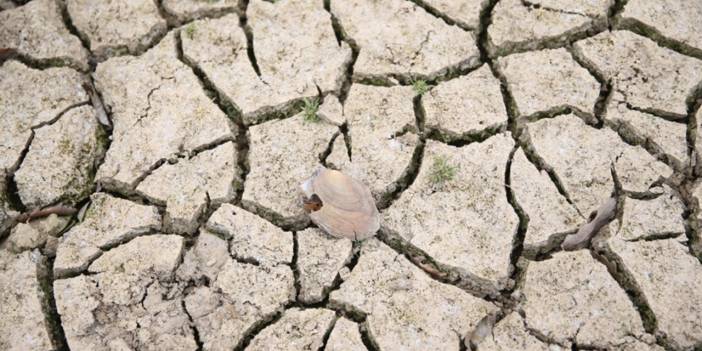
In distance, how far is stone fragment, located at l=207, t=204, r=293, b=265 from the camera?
2467 millimetres

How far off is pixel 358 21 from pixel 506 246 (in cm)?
121

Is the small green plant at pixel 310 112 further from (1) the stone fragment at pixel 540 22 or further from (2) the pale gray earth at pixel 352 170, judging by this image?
(1) the stone fragment at pixel 540 22

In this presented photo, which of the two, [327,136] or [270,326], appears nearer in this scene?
[270,326]

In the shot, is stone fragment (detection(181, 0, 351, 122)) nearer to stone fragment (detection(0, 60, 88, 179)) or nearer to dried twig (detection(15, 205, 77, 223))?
stone fragment (detection(0, 60, 88, 179))

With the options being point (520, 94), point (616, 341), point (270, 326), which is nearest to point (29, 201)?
point (270, 326)

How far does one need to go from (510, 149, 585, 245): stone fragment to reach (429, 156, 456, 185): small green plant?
242mm

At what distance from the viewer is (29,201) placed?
2588 millimetres

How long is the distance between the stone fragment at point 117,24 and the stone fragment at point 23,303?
975mm

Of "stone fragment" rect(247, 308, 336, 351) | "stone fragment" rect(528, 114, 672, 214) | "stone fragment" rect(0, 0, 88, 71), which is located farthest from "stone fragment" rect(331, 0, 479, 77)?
"stone fragment" rect(0, 0, 88, 71)

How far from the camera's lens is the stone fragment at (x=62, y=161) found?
260cm

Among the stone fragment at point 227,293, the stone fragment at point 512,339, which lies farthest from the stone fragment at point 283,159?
the stone fragment at point 512,339

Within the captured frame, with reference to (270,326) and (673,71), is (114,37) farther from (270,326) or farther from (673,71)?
(673,71)

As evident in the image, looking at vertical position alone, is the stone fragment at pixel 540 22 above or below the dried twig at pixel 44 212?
above

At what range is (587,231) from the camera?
8.07 ft
